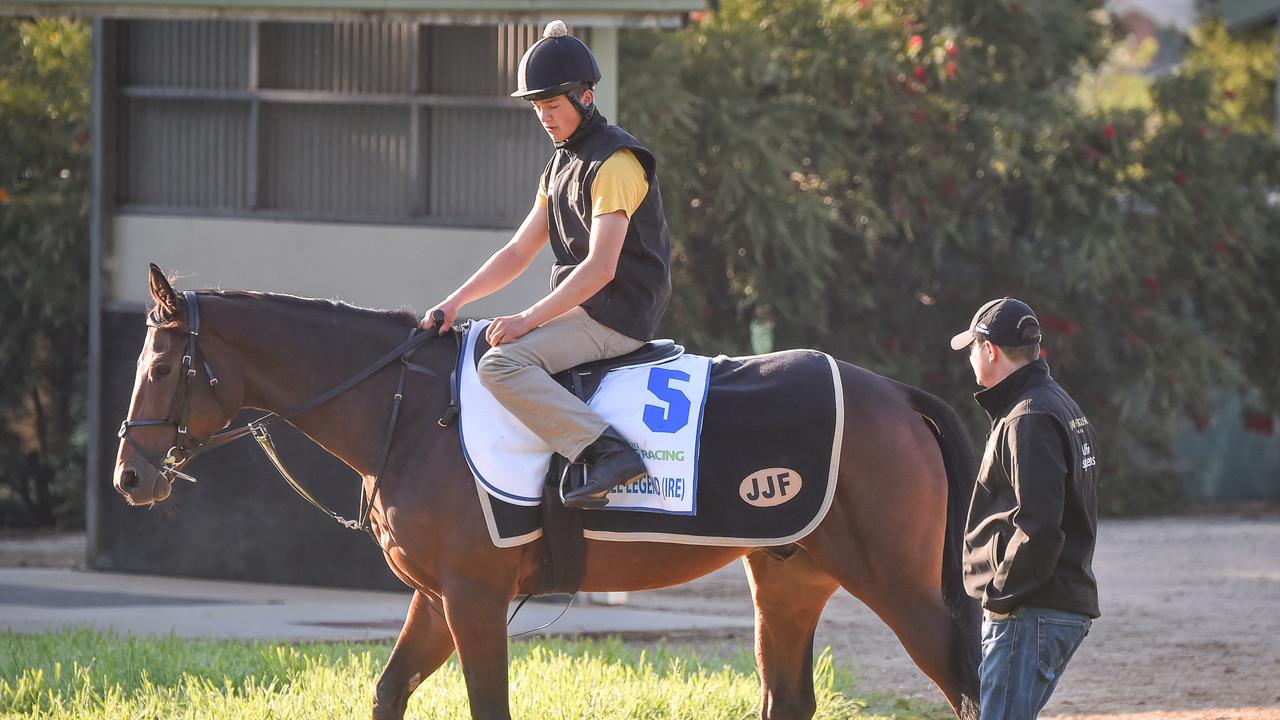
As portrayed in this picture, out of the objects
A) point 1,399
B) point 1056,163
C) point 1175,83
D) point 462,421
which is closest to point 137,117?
point 1,399

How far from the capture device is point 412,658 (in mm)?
5012

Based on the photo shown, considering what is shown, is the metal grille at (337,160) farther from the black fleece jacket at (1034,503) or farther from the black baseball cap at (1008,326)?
the black fleece jacket at (1034,503)

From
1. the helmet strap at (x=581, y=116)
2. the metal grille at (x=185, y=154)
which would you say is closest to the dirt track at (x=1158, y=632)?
the helmet strap at (x=581, y=116)

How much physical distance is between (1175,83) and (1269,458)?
461cm

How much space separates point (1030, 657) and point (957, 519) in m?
0.89

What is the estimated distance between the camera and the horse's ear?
4.66 metres

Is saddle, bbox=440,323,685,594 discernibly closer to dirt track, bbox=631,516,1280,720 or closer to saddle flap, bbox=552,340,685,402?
saddle flap, bbox=552,340,685,402

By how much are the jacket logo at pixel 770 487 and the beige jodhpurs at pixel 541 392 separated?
54 cm

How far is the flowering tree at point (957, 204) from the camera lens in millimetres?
12898

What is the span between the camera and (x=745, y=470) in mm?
4832

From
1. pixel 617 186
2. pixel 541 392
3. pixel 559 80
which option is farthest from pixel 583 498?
pixel 559 80

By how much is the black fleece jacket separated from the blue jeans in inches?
1.5

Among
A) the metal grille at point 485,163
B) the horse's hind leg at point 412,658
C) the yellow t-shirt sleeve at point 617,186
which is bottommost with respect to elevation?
the horse's hind leg at point 412,658

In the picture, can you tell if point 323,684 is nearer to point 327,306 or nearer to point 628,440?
point 327,306
